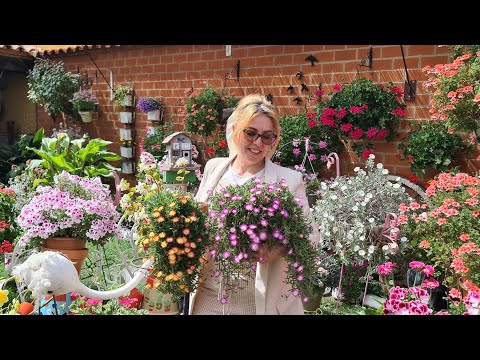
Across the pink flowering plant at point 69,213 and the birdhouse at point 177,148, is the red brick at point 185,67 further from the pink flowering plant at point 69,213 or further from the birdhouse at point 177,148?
the pink flowering plant at point 69,213

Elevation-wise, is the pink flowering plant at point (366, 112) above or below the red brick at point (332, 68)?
below

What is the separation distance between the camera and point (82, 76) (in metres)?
9.30

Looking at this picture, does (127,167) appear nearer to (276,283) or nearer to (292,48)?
(292,48)

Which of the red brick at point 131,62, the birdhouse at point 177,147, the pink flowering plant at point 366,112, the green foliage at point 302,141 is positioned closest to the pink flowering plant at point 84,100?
the red brick at point 131,62

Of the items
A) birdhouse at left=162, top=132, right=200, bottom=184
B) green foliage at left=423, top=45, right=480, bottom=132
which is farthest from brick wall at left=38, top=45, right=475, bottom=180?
birdhouse at left=162, top=132, right=200, bottom=184

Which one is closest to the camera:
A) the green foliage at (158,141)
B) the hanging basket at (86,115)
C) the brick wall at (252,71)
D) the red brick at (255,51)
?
the brick wall at (252,71)

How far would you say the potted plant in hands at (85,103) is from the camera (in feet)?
28.6

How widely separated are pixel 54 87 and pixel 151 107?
2328mm

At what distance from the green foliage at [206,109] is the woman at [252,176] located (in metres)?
4.46

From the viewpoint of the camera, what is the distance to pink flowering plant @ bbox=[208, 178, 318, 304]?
151cm

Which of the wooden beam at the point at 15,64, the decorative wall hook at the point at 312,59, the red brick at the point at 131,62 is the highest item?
the wooden beam at the point at 15,64

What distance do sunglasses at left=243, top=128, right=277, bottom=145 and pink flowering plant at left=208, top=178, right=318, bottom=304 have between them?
35cm

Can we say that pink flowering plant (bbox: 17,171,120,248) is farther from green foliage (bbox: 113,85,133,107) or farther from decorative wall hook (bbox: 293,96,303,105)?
green foliage (bbox: 113,85,133,107)
